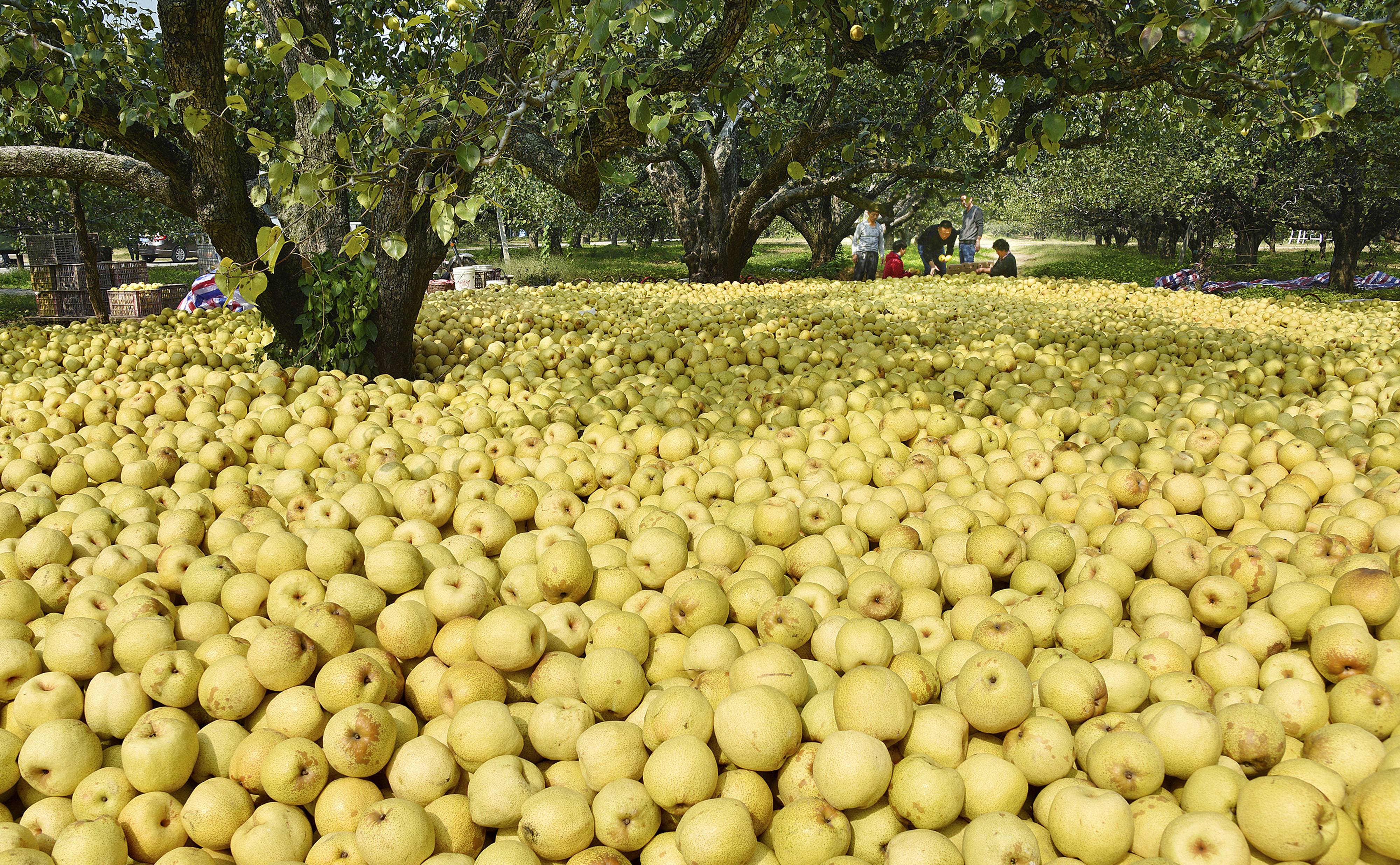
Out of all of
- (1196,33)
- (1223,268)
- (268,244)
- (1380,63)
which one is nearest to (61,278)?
(268,244)

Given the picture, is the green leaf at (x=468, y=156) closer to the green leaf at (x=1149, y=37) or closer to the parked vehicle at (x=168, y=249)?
the green leaf at (x=1149, y=37)

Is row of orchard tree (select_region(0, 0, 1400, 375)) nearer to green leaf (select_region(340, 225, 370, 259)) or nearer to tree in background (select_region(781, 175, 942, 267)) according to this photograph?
green leaf (select_region(340, 225, 370, 259))

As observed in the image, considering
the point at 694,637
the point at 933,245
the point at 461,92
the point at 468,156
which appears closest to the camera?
the point at 694,637

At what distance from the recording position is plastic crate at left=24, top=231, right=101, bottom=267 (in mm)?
15883

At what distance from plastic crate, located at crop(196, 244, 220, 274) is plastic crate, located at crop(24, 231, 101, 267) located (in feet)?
54.6

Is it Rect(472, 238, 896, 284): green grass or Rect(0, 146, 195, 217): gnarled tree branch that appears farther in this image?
Rect(472, 238, 896, 284): green grass

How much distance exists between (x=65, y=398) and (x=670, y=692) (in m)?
5.71

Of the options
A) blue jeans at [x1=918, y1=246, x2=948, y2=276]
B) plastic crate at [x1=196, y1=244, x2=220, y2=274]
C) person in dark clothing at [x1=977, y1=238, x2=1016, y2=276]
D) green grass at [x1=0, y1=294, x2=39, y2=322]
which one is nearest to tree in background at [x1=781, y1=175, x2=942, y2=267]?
blue jeans at [x1=918, y1=246, x2=948, y2=276]

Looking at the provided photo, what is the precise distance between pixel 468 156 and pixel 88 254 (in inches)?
552

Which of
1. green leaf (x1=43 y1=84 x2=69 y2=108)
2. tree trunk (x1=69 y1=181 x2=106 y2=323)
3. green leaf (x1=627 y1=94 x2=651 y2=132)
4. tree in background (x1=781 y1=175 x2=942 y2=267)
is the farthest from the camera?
tree in background (x1=781 y1=175 x2=942 y2=267)

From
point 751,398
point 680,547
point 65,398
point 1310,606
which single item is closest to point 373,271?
point 65,398

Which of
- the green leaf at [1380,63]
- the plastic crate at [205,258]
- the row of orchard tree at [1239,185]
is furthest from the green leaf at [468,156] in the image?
the plastic crate at [205,258]

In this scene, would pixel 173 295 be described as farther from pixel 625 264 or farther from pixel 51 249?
pixel 625 264

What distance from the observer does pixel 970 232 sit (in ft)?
86.2
